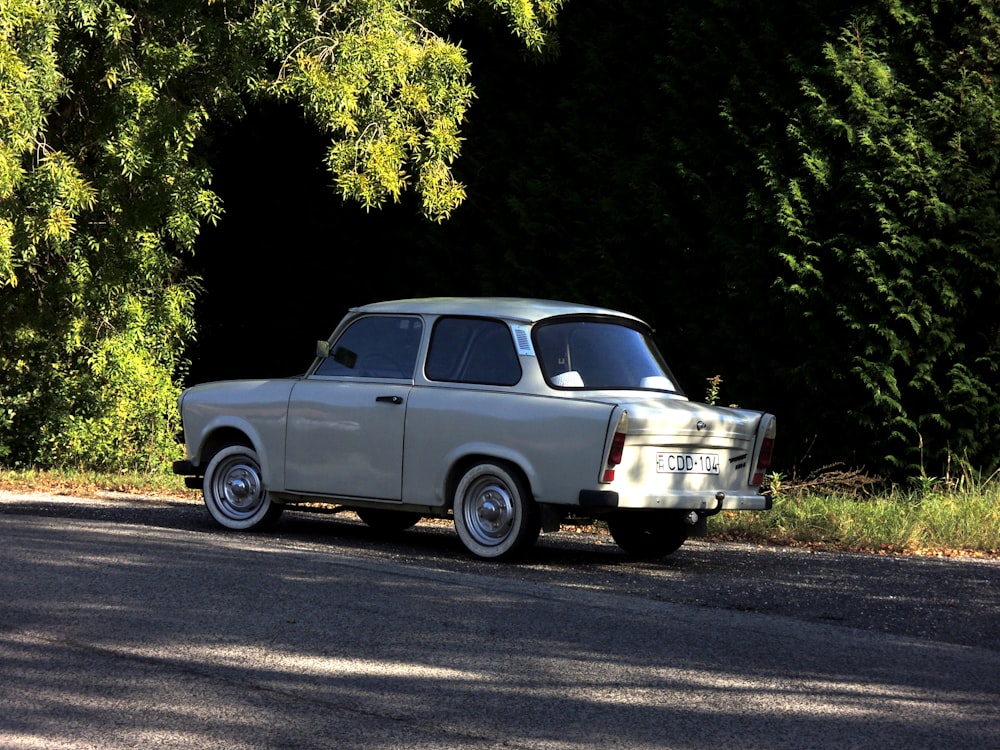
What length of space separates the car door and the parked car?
1 centimetres

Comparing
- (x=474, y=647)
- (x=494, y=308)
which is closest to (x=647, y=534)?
(x=494, y=308)

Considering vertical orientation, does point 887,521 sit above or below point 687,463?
below

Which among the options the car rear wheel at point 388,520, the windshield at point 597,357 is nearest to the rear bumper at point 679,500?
the windshield at point 597,357

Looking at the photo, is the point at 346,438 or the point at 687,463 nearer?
the point at 687,463

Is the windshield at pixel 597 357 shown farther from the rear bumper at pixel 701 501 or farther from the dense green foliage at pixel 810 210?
the dense green foliage at pixel 810 210

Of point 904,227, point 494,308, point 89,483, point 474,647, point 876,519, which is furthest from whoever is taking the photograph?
point 89,483

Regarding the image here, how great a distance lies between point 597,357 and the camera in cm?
1030

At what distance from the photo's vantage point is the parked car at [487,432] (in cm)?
955

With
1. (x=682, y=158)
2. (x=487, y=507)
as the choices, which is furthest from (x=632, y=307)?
(x=487, y=507)

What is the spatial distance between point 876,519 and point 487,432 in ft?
12.0

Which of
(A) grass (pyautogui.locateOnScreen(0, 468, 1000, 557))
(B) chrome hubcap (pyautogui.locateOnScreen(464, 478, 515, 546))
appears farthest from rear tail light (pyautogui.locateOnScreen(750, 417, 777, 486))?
(B) chrome hubcap (pyautogui.locateOnScreen(464, 478, 515, 546))

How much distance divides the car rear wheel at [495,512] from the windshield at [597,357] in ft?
2.38

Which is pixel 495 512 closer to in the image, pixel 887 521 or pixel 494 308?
pixel 494 308

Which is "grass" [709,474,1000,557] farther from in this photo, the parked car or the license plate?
the license plate
